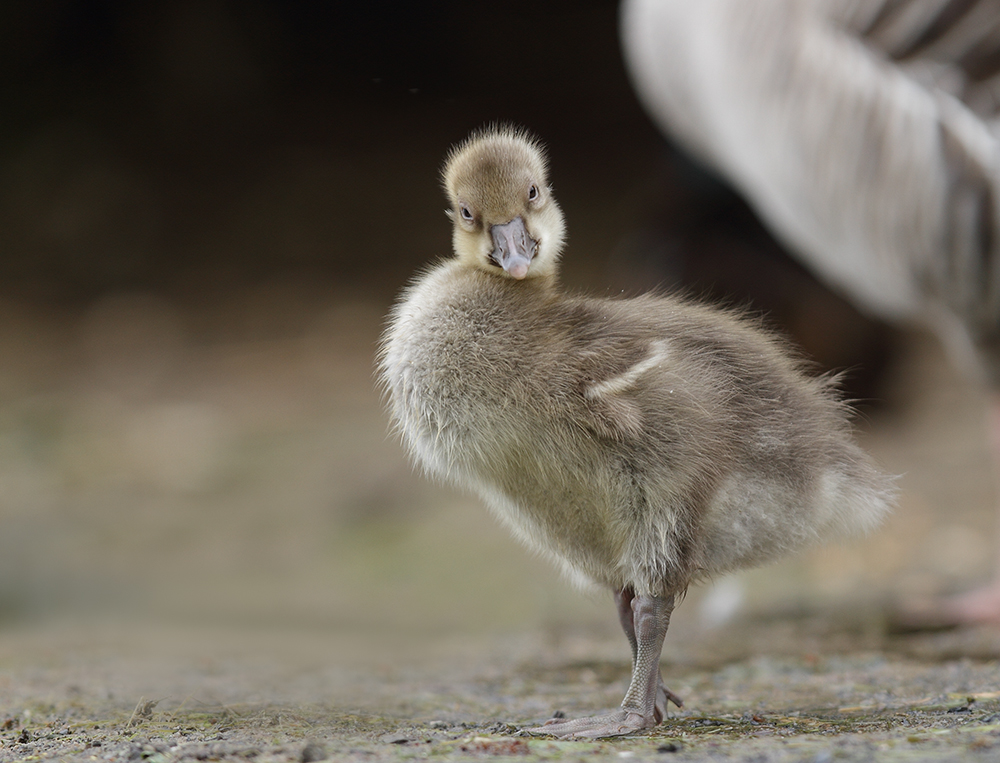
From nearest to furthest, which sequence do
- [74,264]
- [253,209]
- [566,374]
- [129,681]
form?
[566,374], [129,681], [74,264], [253,209]

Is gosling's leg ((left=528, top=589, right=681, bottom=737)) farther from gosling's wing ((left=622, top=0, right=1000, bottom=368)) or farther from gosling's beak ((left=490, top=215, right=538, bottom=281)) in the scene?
gosling's wing ((left=622, top=0, right=1000, bottom=368))

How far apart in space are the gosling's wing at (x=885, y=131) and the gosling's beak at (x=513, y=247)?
2327 millimetres

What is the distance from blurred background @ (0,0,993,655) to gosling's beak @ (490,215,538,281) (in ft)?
2.96

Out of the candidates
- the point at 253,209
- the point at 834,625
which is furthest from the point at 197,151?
the point at 834,625

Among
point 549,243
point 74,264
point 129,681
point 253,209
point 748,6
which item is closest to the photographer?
point 549,243

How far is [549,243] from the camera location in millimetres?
2666

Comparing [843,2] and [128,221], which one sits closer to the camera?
[843,2]

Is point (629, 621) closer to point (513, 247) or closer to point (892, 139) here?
point (513, 247)

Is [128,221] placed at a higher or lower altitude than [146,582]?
higher

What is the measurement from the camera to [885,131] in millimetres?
4391

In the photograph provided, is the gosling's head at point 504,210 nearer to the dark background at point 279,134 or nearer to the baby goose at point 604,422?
the baby goose at point 604,422

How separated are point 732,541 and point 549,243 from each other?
0.76 m

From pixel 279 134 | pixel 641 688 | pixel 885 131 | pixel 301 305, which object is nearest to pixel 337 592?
pixel 885 131

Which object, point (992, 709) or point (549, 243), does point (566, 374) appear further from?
point (992, 709)
